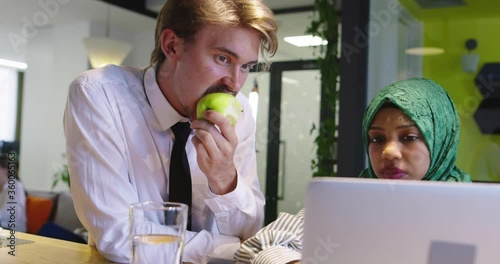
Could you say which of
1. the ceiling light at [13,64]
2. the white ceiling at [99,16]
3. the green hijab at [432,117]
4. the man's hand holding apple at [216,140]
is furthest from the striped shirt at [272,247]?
the ceiling light at [13,64]

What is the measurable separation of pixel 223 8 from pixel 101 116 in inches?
16.0

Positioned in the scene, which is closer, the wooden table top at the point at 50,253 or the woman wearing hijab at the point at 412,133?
the wooden table top at the point at 50,253

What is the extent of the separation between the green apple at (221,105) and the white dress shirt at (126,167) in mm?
95

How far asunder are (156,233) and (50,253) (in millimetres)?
413

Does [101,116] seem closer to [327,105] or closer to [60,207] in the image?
[327,105]

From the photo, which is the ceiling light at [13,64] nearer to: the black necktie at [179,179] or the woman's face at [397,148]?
the black necktie at [179,179]

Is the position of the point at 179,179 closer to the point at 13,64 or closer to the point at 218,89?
the point at 218,89

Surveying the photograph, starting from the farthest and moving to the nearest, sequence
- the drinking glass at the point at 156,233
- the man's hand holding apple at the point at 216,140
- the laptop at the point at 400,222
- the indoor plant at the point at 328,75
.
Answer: the indoor plant at the point at 328,75
the man's hand holding apple at the point at 216,140
the drinking glass at the point at 156,233
the laptop at the point at 400,222

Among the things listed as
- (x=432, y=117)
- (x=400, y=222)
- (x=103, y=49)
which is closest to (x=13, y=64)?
A: (x=103, y=49)

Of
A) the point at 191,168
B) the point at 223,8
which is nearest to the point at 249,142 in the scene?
the point at 191,168

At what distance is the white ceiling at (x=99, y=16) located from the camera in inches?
189

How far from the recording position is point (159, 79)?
1.35 m

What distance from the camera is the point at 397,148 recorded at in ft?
3.99

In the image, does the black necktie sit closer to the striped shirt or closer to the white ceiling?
the striped shirt
